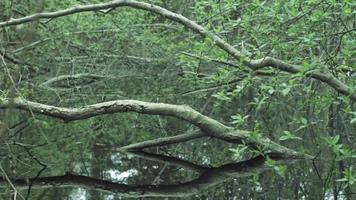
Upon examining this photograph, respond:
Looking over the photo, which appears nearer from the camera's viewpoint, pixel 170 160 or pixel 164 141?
pixel 170 160

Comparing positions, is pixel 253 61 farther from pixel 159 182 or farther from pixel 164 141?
pixel 164 141

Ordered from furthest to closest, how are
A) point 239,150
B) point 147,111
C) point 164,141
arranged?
point 164,141, point 147,111, point 239,150

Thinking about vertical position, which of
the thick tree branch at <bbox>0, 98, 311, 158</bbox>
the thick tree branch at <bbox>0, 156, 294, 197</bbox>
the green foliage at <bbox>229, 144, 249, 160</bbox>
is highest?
the green foliage at <bbox>229, 144, 249, 160</bbox>

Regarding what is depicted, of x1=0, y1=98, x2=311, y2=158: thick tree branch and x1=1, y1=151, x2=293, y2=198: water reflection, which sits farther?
x1=0, y1=98, x2=311, y2=158: thick tree branch

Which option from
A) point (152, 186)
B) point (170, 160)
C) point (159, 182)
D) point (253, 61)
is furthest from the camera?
point (170, 160)

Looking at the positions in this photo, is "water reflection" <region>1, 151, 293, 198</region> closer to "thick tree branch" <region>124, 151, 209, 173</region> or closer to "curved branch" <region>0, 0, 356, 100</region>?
"thick tree branch" <region>124, 151, 209, 173</region>

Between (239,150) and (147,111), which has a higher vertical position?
(239,150)

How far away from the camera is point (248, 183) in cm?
581

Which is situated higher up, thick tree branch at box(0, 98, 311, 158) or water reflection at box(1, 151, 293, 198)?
thick tree branch at box(0, 98, 311, 158)

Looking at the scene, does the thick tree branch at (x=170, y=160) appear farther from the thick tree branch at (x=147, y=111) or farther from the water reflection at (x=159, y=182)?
the thick tree branch at (x=147, y=111)

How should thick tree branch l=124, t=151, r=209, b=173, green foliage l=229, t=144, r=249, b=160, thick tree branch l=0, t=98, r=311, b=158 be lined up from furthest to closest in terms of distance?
thick tree branch l=124, t=151, r=209, b=173
thick tree branch l=0, t=98, r=311, b=158
green foliage l=229, t=144, r=249, b=160

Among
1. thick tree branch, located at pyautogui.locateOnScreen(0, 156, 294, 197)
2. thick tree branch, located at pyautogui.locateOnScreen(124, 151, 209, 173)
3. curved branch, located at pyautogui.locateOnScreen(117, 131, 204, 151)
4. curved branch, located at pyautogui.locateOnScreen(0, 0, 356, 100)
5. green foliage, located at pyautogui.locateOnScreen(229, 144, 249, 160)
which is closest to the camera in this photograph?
green foliage, located at pyautogui.locateOnScreen(229, 144, 249, 160)

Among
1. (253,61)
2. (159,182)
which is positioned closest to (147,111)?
(159,182)

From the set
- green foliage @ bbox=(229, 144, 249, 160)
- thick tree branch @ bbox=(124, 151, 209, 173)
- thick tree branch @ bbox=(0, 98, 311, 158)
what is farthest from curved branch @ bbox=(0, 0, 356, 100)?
thick tree branch @ bbox=(124, 151, 209, 173)
